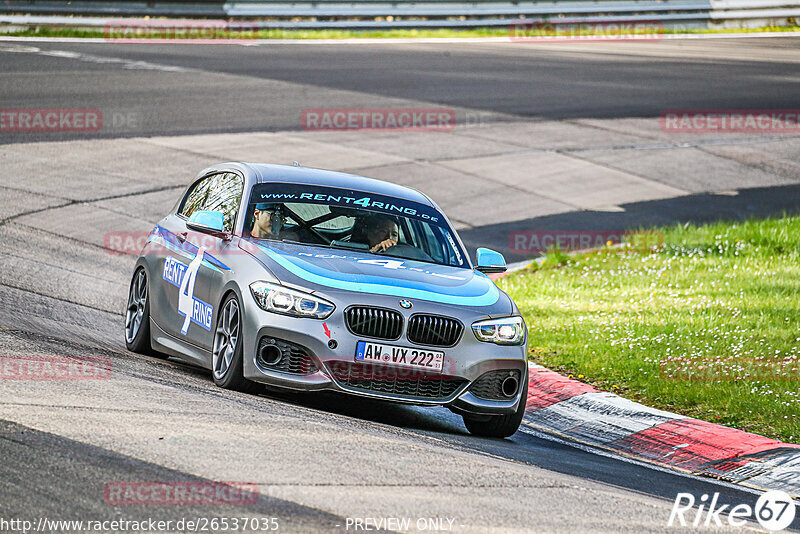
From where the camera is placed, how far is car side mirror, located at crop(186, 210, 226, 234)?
29.9ft

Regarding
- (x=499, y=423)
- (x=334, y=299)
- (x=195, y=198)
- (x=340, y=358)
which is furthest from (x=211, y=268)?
(x=499, y=423)

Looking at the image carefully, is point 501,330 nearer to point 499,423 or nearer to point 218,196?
point 499,423

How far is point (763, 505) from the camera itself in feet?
24.0

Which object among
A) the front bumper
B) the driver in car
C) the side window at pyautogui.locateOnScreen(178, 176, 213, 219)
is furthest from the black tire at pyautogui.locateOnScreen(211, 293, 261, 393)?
the side window at pyautogui.locateOnScreen(178, 176, 213, 219)

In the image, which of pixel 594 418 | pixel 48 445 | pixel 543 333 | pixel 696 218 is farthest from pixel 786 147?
pixel 48 445

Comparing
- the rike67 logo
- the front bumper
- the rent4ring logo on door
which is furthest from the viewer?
the rent4ring logo on door

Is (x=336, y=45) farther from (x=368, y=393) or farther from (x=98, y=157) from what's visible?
(x=368, y=393)

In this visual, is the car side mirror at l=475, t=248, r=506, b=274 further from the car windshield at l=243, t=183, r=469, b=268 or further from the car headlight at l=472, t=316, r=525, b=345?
the car headlight at l=472, t=316, r=525, b=345

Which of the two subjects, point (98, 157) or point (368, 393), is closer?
point (368, 393)

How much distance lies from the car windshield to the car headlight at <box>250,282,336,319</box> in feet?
3.23

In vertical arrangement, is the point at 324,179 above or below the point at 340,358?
above

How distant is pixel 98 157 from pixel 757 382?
484 inches

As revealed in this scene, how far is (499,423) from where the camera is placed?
8.81 m

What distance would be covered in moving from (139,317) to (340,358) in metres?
2.89
